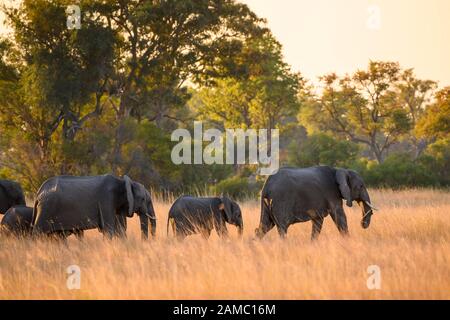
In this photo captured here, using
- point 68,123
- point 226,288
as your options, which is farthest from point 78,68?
point 226,288

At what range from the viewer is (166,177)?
29.3m

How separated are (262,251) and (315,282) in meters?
2.18

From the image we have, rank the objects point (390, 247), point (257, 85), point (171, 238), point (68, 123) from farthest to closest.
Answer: point (257, 85) < point (68, 123) < point (171, 238) < point (390, 247)

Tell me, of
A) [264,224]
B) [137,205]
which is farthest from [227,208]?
[137,205]

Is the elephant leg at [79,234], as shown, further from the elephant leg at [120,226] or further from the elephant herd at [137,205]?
the elephant leg at [120,226]

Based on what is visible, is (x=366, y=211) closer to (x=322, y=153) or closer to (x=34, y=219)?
(x=34, y=219)

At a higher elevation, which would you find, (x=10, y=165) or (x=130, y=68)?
(x=130, y=68)

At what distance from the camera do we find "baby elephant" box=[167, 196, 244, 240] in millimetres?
14508

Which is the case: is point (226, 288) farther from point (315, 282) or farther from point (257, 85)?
point (257, 85)

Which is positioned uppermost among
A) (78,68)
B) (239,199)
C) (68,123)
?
(78,68)

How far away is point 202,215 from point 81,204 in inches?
98.7

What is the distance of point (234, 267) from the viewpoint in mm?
9641

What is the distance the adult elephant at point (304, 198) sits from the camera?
13.5 metres

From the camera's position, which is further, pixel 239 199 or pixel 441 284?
pixel 239 199
